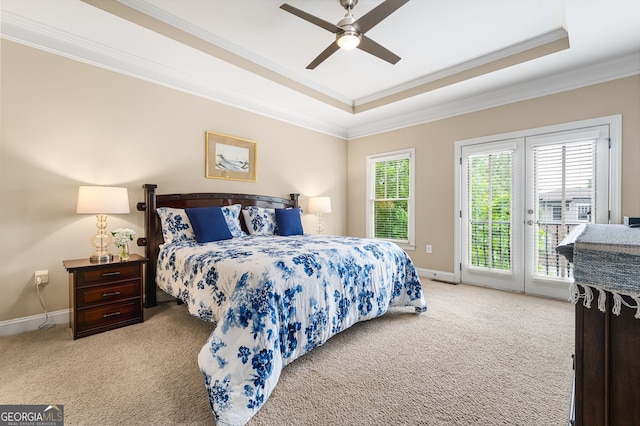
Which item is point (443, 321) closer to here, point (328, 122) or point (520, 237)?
point (520, 237)

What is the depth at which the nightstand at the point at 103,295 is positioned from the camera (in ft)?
7.63

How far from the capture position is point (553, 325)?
8.45 ft

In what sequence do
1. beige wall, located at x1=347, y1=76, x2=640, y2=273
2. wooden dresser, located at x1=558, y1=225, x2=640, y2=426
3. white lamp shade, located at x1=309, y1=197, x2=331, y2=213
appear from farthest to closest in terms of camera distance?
white lamp shade, located at x1=309, y1=197, x2=331, y2=213 → beige wall, located at x1=347, y1=76, x2=640, y2=273 → wooden dresser, located at x1=558, y1=225, x2=640, y2=426

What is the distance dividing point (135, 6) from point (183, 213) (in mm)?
1930

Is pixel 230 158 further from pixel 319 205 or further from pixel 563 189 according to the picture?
Result: pixel 563 189

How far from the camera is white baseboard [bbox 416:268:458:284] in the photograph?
13.7 ft

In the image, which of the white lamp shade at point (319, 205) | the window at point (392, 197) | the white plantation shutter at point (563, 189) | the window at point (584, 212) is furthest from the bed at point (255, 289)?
the window at point (584, 212)

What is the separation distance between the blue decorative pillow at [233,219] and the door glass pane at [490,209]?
10.5 feet

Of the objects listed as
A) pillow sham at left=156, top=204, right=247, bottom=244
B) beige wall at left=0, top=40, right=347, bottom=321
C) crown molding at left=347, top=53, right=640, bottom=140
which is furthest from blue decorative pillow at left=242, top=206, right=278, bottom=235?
crown molding at left=347, top=53, right=640, bottom=140

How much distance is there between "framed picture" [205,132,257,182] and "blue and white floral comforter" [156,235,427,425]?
48.2 inches

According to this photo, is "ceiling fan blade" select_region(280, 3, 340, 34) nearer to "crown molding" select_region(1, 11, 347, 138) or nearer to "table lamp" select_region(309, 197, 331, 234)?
"crown molding" select_region(1, 11, 347, 138)

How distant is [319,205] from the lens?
15.3 feet

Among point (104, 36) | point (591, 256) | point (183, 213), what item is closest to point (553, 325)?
point (591, 256)

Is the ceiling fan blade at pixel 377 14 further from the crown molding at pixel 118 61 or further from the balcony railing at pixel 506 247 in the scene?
the balcony railing at pixel 506 247
